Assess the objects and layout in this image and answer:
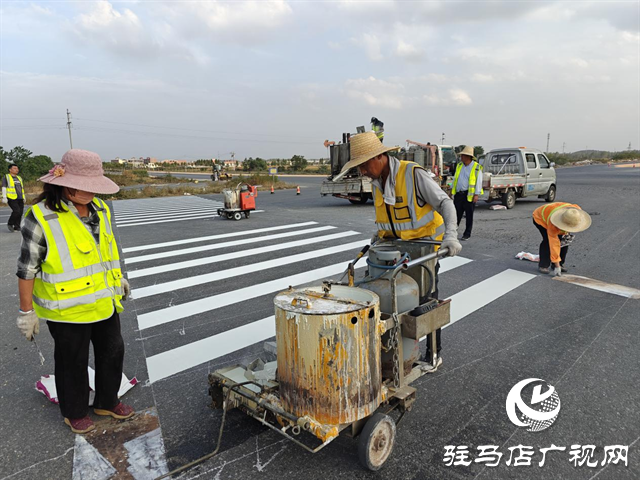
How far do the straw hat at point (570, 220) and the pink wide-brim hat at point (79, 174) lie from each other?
579cm

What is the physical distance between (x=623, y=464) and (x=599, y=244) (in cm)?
718

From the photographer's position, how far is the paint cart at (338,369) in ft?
7.04

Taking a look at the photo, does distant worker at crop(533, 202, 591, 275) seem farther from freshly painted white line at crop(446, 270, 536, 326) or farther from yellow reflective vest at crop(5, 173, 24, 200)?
yellow reflective vest at crop(5, 173, 24, 200)

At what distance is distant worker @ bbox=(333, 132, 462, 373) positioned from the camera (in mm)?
2994

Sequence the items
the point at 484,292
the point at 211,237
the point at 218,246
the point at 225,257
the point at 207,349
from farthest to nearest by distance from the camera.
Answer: the point at 211,237, the point at 218,246, the point at 225,257, the point at 484,292, the point at 207,349

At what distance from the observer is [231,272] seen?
6777mm

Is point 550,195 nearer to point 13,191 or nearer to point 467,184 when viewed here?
point 467,184

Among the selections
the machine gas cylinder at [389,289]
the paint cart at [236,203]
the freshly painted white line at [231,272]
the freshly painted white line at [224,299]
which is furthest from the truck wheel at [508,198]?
the machine gas cylinder at [389,289]

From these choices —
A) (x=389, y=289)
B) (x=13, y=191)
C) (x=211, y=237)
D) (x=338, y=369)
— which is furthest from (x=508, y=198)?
(x=13, y=191)

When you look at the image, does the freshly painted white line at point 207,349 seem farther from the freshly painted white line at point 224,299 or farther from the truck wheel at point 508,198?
the truck wheel at point 508,198

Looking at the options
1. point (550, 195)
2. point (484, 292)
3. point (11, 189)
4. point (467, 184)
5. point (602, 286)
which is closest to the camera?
point (484, 292)

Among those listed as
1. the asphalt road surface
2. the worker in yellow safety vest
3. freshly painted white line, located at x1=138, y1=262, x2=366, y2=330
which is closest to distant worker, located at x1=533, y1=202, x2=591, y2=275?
the asphalt road surface

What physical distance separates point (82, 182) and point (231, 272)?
428 centimetres

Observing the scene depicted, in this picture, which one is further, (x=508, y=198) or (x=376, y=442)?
(x=508, y=198)
